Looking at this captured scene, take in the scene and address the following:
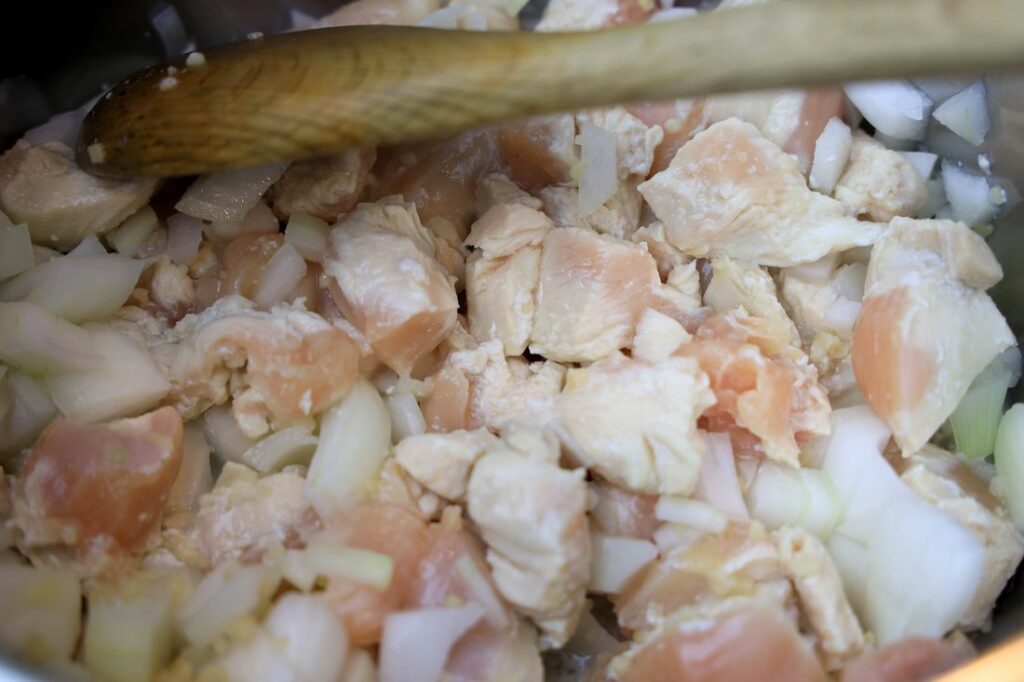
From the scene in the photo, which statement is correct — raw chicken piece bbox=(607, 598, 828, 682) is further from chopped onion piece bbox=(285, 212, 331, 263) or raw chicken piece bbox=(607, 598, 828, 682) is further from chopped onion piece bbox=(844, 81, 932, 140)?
chopped onion piece bbox=(844, 81, 932, 140)

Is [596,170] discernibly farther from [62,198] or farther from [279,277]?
[62,198]

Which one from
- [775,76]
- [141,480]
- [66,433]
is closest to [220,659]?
[141,480]

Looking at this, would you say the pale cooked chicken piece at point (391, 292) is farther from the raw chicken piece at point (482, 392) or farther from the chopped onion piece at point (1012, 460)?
the chopped onion piece at point (1012, 460)

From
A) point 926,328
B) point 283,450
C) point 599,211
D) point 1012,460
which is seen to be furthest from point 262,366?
point 1012,460

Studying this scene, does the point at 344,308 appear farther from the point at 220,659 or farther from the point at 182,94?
the point at 220,659

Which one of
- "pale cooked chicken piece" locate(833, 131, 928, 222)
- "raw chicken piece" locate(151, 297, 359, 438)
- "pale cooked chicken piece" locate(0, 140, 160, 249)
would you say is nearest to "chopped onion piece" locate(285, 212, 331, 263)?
"raw chicken piece" locate(151, 297, 359, 438)

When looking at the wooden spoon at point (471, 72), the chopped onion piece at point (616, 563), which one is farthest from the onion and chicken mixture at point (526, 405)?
the wooden spoon at point (471, 72)
